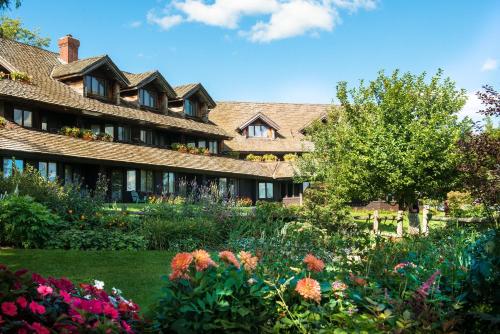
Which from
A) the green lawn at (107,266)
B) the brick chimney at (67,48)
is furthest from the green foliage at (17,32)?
the green lawn at (107,266)

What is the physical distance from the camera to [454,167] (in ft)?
61.5

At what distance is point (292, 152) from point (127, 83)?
1846 cm

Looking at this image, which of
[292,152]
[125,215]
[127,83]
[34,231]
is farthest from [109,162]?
[292,152]

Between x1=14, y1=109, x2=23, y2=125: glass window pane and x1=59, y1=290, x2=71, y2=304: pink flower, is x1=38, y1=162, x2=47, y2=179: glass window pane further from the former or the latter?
x1=59, y1=290, x2=71, y2=304: pink flower

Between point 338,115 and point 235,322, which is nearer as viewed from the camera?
point 235,322

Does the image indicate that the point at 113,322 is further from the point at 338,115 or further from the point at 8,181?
the point at 338,115

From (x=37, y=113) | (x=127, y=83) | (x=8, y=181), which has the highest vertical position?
(x=127, y=83)

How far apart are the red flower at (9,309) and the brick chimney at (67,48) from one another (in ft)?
111

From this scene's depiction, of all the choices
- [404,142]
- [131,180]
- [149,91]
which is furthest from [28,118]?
[404,142]

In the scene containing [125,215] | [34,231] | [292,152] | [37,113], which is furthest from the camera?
[292,152]

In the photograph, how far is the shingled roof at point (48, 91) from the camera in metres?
26.0

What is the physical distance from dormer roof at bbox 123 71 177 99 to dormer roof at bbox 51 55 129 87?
189cm

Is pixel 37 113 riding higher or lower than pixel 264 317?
higher

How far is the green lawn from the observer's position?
8.23m
